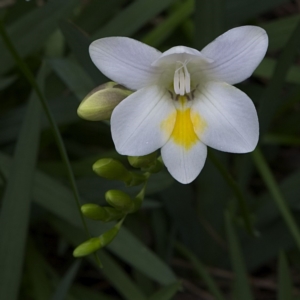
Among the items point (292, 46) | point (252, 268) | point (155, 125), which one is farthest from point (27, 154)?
point (252, 268)

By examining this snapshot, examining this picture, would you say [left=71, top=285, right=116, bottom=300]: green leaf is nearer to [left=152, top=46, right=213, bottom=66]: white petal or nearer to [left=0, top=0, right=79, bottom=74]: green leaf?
[left=0, top=0, right=79, bottom=74]: green leaf

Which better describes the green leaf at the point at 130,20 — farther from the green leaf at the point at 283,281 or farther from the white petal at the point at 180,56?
the green leaf at the point at 283,281

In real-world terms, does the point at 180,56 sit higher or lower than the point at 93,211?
higher

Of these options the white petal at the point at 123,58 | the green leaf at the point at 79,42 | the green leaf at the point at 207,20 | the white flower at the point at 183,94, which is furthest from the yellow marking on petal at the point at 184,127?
the green leaf at the point at 207,20

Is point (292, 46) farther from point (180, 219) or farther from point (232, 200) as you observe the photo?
point (180, 219)

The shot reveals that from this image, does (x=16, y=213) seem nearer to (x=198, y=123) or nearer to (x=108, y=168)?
(x=108, y=168)

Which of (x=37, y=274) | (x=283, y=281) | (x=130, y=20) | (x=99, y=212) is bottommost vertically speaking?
(x=283, y=281)

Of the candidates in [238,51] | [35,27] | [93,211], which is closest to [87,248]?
[93,211]
